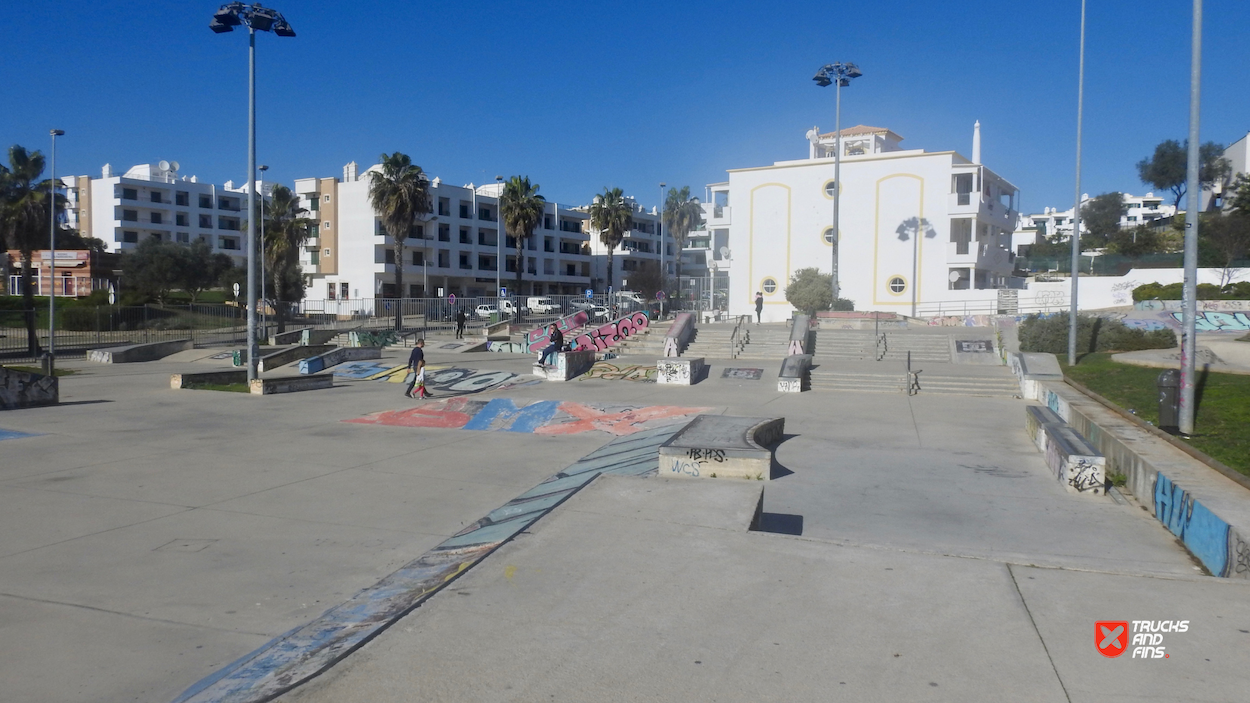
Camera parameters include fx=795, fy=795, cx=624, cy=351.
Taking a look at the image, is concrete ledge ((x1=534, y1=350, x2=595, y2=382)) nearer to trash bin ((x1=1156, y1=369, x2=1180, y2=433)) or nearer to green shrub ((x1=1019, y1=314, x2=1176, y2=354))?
green shrub ((x1=1019, y1=314, x2=1176, y2=354))

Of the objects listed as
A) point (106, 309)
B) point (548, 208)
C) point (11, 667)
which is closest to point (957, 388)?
point (11, 667)

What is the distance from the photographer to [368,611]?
18.3 ft

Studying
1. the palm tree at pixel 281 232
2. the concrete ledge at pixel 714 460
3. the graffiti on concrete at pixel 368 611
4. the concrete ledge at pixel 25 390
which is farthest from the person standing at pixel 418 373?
the palm tree at pixel 281 232

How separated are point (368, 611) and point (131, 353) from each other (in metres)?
30.9

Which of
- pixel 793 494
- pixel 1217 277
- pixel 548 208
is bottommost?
pixel 793 494

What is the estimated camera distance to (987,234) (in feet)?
156

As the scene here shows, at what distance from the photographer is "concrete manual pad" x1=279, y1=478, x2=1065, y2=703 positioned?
12.7ft

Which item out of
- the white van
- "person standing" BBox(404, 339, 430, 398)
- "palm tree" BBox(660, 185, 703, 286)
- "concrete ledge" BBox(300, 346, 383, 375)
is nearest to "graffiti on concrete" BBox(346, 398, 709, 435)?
"person standing" BBox(404, 339, 430, 398)

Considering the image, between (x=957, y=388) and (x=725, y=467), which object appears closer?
(x=725, y=467)

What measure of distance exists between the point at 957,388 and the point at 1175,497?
525 inches

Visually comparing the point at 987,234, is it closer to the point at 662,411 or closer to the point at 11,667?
the point at 662,411

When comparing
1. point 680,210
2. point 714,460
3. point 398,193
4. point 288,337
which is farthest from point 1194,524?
point 680,210

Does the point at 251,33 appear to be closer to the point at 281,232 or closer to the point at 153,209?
the point at 281,232

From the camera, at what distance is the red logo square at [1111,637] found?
4359 millimetres
